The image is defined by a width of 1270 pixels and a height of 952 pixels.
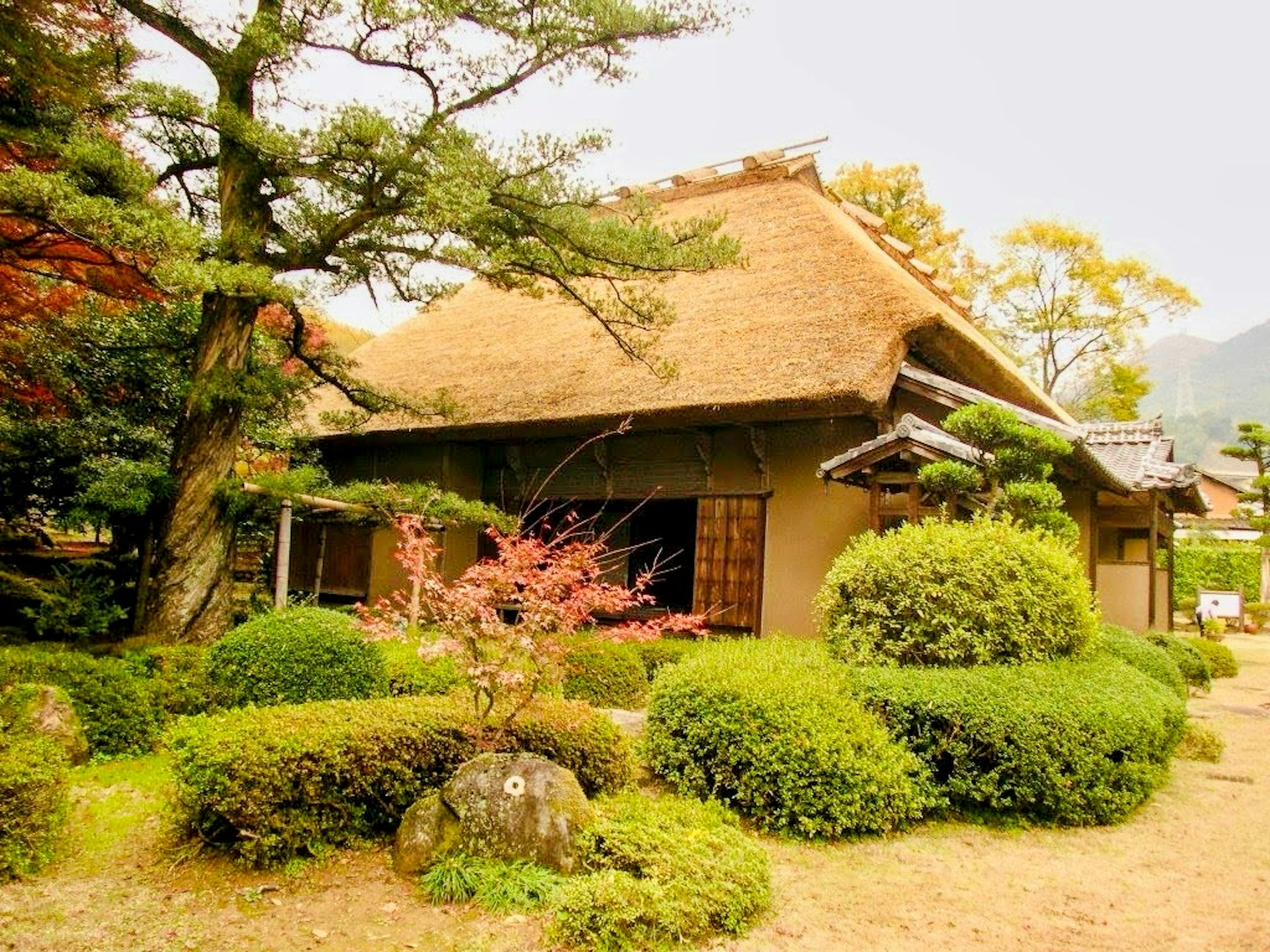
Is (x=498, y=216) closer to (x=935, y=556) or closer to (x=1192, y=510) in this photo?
(x=935, y=556)

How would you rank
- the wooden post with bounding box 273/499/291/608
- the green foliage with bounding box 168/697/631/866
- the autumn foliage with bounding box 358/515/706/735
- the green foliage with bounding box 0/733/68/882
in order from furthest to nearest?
1. the wooden post with bounding box 273/499/291/608
2. the autumn foliage with bounding box 358/515/706/735
3. the green foliage with bounding box 168/697/631/866
4. the green foliage with bounding box 0/733/68/882

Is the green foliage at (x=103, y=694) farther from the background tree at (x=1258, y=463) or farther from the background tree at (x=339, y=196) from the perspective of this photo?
the background tree at (x=1258, y=463)

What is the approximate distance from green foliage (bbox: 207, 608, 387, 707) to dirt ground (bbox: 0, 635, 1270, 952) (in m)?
0.92

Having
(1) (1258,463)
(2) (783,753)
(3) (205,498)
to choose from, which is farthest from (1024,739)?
(1) (1258,463)

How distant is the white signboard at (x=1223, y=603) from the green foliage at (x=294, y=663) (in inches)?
742

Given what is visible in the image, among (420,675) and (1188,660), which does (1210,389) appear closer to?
(1188,660)

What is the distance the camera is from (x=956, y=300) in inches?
574

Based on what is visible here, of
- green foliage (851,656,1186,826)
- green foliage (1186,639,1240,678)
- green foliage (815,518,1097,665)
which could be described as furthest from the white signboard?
green foliage (851,656,1186,826)

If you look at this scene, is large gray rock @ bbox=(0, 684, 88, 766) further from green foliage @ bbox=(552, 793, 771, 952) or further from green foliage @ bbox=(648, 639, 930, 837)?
green foliage @ bbox=(648, 639, 930, 837)

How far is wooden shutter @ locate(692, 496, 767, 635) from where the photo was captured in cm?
934

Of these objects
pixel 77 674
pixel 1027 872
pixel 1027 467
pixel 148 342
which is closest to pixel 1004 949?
pixel 1027 872

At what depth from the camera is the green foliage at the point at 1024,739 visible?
4.89 metres

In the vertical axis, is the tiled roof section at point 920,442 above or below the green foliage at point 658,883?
above

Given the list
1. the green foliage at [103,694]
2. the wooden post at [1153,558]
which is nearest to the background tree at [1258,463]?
the wooden post at [1153,558]
